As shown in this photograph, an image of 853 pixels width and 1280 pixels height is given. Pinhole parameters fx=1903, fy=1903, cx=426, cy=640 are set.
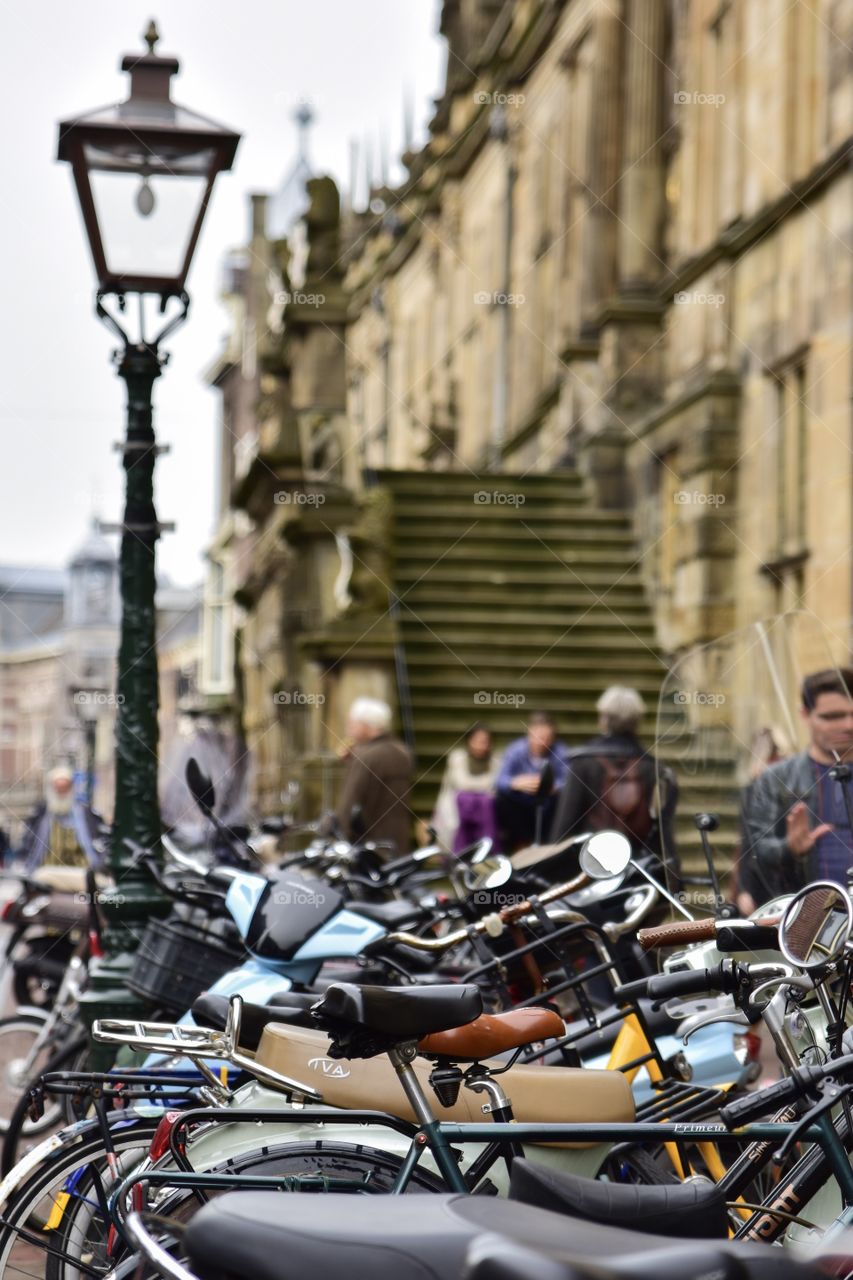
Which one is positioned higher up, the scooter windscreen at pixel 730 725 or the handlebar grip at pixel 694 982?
the scooter windscreen at pixel 730 725

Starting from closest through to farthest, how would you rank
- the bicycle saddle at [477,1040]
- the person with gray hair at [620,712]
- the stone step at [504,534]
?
the bicycle saddle at [477,1040] → the person with gray hair at [620,712] → the stone step at [504,534]

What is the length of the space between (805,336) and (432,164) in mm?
25781

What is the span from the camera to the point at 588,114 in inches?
923

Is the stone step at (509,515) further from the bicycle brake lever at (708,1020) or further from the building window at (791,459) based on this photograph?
the bicycle brake lever at (708,1020)

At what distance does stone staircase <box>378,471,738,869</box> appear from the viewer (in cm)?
1677

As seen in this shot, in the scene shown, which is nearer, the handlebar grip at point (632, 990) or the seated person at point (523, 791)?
the handlebar grip at point (632, 990)

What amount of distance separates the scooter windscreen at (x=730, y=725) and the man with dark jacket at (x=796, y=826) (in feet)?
0.16

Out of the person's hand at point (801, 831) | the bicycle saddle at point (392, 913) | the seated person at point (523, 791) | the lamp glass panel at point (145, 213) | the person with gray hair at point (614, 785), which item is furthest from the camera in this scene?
the seated person at point (523, 791)

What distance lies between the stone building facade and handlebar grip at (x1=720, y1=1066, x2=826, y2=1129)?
11.2 metres

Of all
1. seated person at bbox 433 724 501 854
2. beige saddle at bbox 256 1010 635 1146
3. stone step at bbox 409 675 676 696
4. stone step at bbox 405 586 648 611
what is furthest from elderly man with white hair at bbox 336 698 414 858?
beige saddle at bbox 256 1010 635 1146

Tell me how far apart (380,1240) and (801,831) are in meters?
2.97

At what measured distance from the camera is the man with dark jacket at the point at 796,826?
4.99m

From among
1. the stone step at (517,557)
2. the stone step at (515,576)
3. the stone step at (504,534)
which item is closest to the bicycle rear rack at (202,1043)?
the stone step at (515,576)

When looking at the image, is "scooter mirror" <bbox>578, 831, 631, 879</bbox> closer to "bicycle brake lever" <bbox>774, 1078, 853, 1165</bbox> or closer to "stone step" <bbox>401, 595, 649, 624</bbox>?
"bicycle brake lever" <bbox>774, 1078, 853, 1165</bbox>
